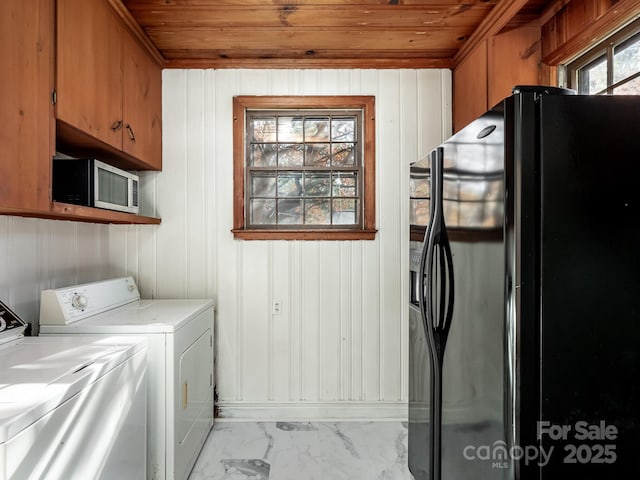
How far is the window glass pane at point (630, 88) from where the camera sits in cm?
151

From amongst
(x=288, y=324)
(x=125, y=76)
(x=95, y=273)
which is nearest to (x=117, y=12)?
(x=125, y=76)

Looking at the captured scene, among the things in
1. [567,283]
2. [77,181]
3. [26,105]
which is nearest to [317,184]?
[77,181]

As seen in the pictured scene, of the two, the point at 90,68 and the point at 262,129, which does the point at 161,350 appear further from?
the point at 262,129

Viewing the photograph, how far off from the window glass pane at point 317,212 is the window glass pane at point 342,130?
448 mm

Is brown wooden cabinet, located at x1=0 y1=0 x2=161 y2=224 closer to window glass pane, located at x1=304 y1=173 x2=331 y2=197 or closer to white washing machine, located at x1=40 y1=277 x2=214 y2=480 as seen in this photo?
white washing machine, located at x1=40 y1=277 x2=214 y2=480

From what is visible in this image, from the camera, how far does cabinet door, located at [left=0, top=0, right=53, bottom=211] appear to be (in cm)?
125

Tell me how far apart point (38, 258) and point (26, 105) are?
Answer: 0.84 metres

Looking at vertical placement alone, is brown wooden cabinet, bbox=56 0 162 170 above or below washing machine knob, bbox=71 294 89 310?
above

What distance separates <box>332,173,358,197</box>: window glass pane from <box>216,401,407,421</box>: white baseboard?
1.40 metres

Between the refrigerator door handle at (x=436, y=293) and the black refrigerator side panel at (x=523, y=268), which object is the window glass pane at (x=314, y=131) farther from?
the black refrigerator side panel at (x=523, y=268)

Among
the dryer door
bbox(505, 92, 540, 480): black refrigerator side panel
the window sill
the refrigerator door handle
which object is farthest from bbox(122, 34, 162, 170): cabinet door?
bbox(505, 92, 540, 480): black refrigerator side panel

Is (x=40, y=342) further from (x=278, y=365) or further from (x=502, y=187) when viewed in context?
(x=502, y=187)

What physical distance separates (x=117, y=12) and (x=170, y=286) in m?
1.57

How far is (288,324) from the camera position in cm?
256
